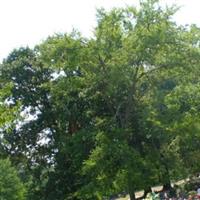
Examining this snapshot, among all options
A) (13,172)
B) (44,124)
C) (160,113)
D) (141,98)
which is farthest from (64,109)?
(13,172)

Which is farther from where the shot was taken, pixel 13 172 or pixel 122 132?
pixel 13 172

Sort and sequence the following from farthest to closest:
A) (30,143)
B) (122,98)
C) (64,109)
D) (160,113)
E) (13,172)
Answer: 1. (13,172)
2. (30,143)
3. (64,109)
4. (122,98)
5. (160,113)

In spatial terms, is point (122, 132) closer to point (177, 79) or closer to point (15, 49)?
point (177, 79)

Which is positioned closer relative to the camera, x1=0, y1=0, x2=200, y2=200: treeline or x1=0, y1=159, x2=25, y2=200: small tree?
x1=0, y1=0, x2=200, y2=200: treeline

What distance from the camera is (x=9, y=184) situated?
56.2m

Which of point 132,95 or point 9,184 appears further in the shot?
point 9,184

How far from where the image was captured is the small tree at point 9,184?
5388 cm

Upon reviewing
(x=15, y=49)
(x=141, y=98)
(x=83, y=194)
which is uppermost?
(x=15, y=49)

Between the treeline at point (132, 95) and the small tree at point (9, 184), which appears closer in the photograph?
the treeline at point (132, 95)

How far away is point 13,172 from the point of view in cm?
5775

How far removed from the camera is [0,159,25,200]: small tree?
53.9 metres

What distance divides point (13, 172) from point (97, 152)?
2881 centimetres

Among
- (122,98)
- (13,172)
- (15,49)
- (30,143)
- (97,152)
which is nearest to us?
(97,152)

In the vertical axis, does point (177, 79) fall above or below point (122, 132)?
above
